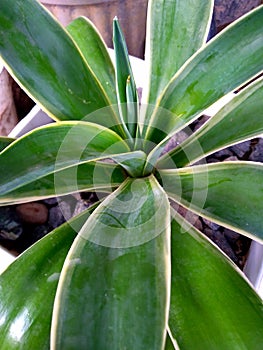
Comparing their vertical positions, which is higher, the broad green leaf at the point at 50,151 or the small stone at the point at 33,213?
the broad green leaf at the point at 50,151

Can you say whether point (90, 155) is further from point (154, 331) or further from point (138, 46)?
point (138, 46)

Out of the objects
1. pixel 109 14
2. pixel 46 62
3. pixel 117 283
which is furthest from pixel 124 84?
pixel 109 14

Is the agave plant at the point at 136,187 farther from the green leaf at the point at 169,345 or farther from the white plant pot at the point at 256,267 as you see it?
the white plant pot at the point at 256,267

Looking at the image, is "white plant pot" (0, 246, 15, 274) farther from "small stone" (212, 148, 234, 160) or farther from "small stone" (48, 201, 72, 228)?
"small stone" (212, 148, 234, 160)

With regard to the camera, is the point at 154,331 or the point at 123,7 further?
the point at 123,7

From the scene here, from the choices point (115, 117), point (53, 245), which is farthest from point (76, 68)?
point (53, 245)

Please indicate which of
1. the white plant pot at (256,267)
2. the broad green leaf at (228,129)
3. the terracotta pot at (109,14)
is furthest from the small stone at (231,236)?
the terracotta pot at (109,14)
